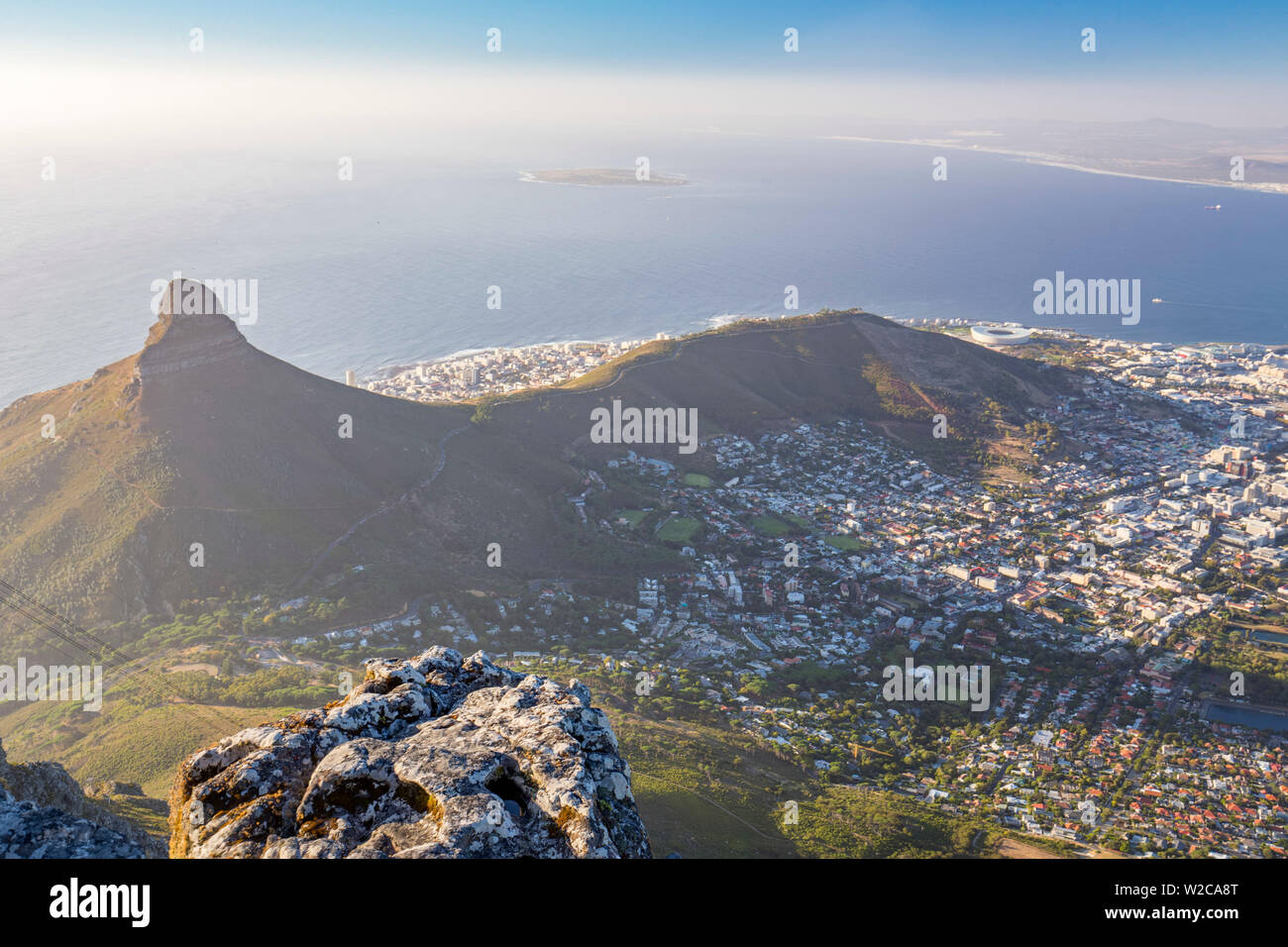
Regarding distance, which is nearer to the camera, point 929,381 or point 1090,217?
point 929,381

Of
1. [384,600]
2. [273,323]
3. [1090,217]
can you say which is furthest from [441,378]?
[1090,217]

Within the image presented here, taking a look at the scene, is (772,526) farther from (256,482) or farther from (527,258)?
(527,258)

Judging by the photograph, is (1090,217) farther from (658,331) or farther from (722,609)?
(722,609)

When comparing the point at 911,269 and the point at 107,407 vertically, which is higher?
the point at 911,269

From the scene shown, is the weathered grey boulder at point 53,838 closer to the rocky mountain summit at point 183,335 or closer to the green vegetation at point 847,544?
the rocky mountain summit at point 183,335

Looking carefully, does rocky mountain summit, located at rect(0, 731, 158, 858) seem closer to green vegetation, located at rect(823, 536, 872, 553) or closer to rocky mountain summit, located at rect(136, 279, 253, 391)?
rocky mountain summit, located at rect(136, 279, 253, 391)

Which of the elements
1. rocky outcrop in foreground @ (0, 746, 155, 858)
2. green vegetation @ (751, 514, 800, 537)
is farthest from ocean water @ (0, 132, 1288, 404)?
rocky outcrop in foreground @ (0, 746, 155, 858)

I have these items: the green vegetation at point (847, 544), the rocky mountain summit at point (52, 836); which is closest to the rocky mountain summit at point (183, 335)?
the green vegetation at point (847, 544)
